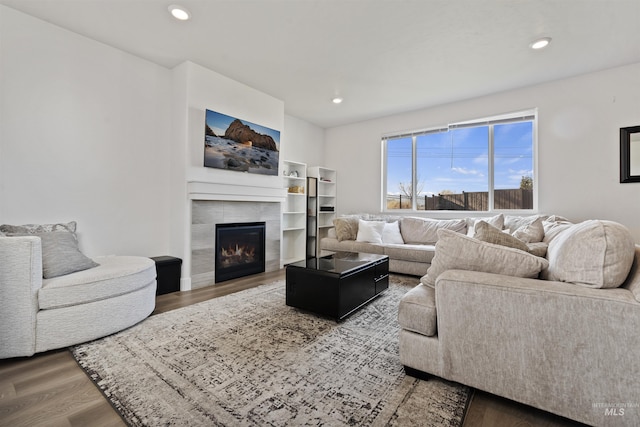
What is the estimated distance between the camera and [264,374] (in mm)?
1628

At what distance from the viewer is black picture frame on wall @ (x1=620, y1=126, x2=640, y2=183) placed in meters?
3.31

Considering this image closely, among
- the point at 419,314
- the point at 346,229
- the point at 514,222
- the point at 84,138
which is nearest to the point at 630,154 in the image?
the point at 514,222

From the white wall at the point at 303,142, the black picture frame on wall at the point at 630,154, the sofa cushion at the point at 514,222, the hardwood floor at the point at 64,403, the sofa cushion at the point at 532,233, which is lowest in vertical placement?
the hardwood floor at the point at 64,403

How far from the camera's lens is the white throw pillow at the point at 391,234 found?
4465 mm

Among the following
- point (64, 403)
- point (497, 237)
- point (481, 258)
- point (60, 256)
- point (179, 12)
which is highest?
point (179, 12)

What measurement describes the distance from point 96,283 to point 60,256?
410 millimetres

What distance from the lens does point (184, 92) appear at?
3.36 meters

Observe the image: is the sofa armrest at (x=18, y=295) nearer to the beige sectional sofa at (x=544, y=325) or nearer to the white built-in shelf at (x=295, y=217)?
the beige sectional sofa at (x=544, y=325)

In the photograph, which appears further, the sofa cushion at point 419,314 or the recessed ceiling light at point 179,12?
the recessed ceiling light at point 179,12

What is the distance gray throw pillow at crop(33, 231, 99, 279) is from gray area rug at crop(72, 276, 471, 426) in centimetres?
60

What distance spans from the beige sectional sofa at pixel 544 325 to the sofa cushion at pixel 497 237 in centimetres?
20

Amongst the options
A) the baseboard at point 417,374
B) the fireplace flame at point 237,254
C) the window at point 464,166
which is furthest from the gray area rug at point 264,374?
the window at point 464,166

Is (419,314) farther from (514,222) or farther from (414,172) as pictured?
(414,172)

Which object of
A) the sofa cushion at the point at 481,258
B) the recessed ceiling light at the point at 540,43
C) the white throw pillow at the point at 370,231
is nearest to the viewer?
the sofa cushion at the point at 481,258
